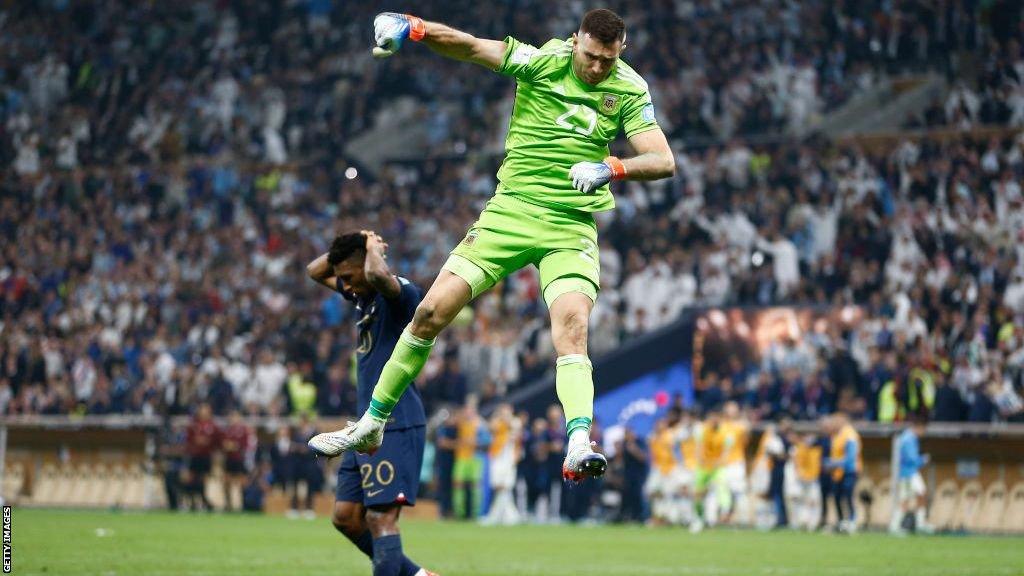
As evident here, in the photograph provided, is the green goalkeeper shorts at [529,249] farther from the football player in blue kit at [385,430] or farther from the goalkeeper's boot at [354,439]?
the goalkeeper's boot at [354,439]

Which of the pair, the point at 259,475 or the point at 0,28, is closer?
the point at 259,475

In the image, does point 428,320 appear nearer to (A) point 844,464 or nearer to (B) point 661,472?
(A) point 844,464

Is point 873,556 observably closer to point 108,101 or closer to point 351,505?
point 351,505

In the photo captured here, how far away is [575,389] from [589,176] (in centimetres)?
119

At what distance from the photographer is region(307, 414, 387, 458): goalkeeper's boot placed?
341 inches

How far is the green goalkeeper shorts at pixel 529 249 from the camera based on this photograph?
8656mm

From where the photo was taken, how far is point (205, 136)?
122ft

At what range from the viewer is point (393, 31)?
8320mm

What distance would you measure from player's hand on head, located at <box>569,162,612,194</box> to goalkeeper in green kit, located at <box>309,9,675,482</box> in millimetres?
201

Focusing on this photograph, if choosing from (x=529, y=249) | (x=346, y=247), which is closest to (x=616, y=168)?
(x=529, y=249)

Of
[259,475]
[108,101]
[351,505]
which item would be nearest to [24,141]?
[108,101]

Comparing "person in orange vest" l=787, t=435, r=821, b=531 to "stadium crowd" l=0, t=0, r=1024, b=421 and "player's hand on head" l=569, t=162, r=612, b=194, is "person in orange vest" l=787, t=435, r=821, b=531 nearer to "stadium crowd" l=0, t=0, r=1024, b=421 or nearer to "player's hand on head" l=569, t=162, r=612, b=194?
"stadium crowd" l=0, t=0, r=1024, b=421

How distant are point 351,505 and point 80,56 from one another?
33058 mm

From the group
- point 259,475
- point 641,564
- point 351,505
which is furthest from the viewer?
point 259,475
